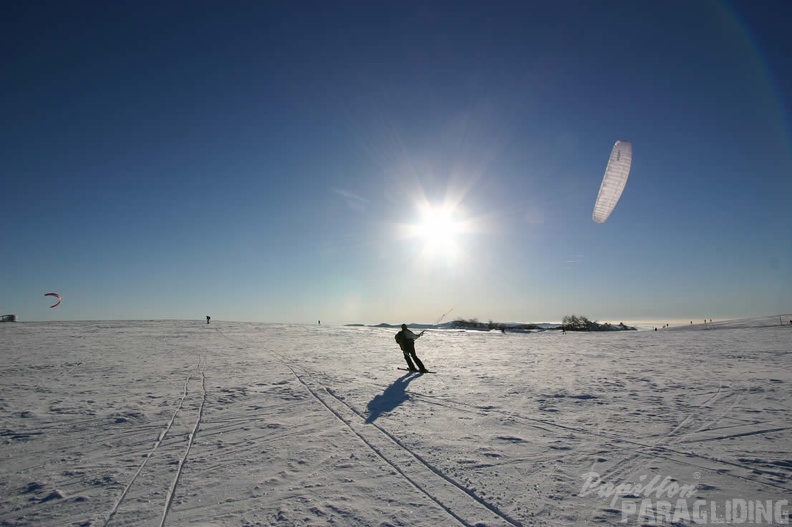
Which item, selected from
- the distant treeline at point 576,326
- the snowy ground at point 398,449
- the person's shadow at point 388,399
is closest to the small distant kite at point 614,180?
the snowy ground at point 398,449

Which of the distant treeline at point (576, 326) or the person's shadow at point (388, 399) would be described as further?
the distant treeline at point (576, 326)

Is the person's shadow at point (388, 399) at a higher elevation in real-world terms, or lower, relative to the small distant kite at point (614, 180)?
lower

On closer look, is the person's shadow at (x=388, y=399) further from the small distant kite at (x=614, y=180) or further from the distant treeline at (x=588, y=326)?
the distant treeline at (x=588, y=326)

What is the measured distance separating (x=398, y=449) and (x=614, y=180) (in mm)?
19945

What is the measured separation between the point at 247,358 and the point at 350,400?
10382 millimetres

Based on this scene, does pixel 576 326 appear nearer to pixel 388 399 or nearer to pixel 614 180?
pixel 614 180

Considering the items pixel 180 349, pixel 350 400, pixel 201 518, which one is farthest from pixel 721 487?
pixel 180 349

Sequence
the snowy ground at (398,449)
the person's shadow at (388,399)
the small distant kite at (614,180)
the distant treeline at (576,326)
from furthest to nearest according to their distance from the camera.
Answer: the distant treeline at (576,326), the small distant kite at (614,180), the person's shadow at (388,399), the snowy ground at (398,449)

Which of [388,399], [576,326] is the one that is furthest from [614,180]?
[576,326]

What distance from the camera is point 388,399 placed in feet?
32.0

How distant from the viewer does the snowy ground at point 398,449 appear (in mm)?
4320

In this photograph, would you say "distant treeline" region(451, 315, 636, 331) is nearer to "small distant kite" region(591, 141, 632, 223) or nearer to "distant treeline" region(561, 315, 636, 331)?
"distant treeline" region(561, 315, 636, 331)

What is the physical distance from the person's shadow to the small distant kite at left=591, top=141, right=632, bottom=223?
50.8 ft

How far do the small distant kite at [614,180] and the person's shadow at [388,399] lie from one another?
610 inches
